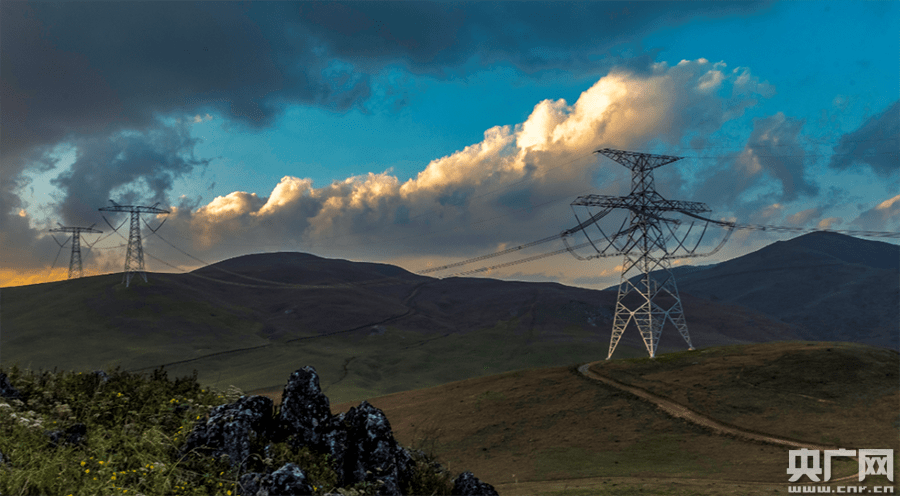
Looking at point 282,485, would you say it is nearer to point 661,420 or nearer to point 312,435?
point 312,435

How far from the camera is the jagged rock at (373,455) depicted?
12.5 m

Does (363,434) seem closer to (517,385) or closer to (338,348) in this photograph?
(517,385)

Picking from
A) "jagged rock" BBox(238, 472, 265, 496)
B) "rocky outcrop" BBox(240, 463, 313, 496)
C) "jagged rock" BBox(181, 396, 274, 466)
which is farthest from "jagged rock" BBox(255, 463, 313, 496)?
"jagged rock" BBox(181, 396, 274, 466)

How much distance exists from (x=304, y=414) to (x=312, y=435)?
530 millimetres

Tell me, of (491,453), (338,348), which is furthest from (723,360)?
(338,348)

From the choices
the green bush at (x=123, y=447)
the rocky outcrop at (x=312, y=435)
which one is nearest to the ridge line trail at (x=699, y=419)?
the rocky outcrop at (x=312, y=435)

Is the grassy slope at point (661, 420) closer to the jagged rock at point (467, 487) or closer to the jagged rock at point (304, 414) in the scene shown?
the jagged rock at point (467, 487)

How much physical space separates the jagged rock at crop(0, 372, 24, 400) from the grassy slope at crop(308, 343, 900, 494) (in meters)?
17.4

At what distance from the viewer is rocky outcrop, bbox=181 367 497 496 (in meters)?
11.6

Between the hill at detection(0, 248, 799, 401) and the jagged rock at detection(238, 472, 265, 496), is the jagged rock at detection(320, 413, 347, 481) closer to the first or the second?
the jagged rock at detection(238, 472, 265, 496)

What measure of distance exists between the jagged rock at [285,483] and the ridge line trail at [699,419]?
29.3 metres

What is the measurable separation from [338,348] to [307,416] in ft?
457

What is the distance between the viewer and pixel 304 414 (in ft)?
42.7

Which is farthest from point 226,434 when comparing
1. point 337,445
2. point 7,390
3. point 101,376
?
point 7,390
